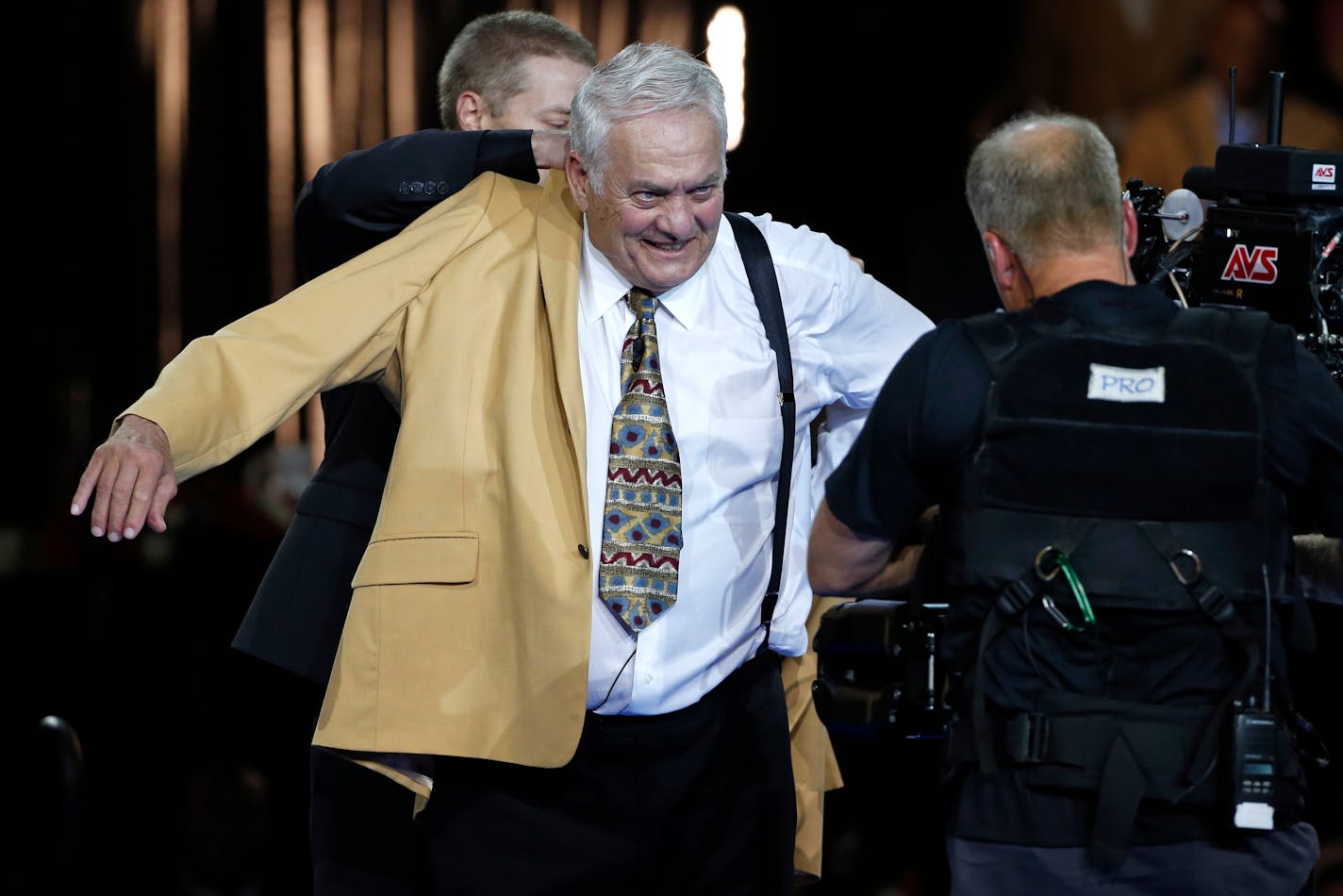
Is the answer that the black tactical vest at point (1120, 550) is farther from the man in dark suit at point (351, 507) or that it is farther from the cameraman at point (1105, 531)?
the man in dark suit at point (351, 507)

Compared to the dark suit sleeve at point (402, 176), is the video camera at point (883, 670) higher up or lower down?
lower down

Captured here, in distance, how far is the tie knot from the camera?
2256mm

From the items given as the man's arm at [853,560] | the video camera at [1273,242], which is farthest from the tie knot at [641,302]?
the video camera at [1273,242]

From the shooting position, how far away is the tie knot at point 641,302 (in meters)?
2.26

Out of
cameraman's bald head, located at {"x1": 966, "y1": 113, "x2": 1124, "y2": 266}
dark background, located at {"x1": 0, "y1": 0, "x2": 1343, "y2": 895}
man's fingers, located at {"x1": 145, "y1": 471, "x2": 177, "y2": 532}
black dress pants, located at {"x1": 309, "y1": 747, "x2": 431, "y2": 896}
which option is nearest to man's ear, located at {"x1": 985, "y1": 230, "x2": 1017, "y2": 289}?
cameraman's bald head, located at {"x1": 966, "y1": 113, "x2": 1124, "y2": 266}

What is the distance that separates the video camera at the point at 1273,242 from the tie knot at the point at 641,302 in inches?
24.4

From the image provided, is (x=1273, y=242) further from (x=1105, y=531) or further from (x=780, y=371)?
(x=780, y=371)

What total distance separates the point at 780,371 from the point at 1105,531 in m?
0.58

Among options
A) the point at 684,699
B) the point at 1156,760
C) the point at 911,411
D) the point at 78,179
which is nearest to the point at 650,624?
the point at 684,699

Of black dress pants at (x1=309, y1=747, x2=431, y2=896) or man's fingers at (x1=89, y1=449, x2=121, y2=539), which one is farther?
black dress pants at (x1=309, y1=747, x2=431, y2=896)

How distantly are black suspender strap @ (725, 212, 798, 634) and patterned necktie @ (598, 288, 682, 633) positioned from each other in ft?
0.53

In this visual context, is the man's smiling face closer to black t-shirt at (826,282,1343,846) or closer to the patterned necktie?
the patterned necktie

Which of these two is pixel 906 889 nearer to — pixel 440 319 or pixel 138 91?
pixel 440 319

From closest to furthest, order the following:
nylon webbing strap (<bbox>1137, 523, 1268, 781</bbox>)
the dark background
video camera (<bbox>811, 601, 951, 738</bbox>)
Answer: nylon webbing strap (<bbox>1137, 523, 1268, 781</bbox>)
video camera (<bbox>811, 601, 951, 738</bbox>)
the dark background
